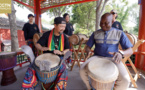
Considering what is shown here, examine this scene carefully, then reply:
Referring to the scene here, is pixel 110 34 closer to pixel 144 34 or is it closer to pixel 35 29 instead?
pixel 144 34

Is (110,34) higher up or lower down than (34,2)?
lower down

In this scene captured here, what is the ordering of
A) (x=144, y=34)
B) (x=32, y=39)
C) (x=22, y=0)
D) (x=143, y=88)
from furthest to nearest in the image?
(x=22, y=0), (x=32, y=39), (x=144, y=34), (x=143, y=88)

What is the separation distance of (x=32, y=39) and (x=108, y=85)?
10.9ft

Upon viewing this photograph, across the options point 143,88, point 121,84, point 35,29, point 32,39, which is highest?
point 35,29

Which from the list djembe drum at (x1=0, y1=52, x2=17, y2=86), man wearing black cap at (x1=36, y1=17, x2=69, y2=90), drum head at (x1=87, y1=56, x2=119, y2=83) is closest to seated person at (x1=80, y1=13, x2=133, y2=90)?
drum head at (x1=87, y1=56, x2=119, y2=83)

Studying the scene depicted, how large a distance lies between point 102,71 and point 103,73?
0.04m

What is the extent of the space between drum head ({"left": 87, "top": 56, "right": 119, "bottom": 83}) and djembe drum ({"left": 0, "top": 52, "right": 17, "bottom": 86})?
213 centimetres

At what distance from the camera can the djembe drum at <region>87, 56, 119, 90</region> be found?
1153 millimetres

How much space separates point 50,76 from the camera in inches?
59.9

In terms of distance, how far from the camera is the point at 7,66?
2.42 metres

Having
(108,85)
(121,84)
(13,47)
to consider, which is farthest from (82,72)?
(13,47)

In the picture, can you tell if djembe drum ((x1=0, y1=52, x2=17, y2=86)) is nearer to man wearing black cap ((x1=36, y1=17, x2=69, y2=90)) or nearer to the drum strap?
man wearing black cap ((x1=36, y1=17, x2=69, y2=90))

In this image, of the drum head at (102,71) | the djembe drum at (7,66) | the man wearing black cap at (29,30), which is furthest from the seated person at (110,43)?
the man wearing black cap at (29,30)

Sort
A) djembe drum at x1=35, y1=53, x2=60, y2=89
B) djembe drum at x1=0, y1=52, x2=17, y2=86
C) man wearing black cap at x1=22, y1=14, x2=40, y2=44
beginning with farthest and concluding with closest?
man wearing black cap at x1=22, y1=14, x2=40, y2=44
djembe drum at x1=0, y1=52, x2=17, y2=86
djembe drum at x1=35, y1=53, x2=60, y2=89
